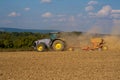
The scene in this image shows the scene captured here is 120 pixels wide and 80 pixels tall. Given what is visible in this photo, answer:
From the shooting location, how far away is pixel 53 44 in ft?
90.1

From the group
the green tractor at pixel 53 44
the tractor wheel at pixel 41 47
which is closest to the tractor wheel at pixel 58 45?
the green tractor at pixel 53 44

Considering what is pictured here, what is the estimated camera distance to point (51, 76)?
13.1 metres

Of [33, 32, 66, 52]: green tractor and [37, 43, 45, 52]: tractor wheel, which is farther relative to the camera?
[37, 43, 45, 52]: tractor wheel

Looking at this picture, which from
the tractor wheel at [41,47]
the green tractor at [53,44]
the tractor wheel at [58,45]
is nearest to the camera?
the tractor wheel at [58,45]

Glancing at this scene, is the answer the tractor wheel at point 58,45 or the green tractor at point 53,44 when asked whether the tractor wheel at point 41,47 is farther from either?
the tractor wheel at point 58,45

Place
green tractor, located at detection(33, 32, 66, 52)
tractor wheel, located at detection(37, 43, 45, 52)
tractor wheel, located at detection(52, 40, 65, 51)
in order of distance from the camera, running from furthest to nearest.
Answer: tractor wheel, located at detection(37, 43, 45, 52) → green tractor, located at detection(33, 32, 66, 52) → tractor wheel, located at detection(52, 40, 65, 51)

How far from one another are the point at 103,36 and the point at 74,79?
17.5 meters

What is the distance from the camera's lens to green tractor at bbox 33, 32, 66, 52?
89.9ft

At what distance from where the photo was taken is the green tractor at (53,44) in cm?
2739

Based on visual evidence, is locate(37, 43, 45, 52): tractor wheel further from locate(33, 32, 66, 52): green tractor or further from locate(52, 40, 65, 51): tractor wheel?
locate(52, 40, 65, 51): tractor wheel

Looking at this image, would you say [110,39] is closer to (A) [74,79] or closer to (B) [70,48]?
(B) [70,48]

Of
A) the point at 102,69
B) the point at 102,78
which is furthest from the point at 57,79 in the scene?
the point at 102,69

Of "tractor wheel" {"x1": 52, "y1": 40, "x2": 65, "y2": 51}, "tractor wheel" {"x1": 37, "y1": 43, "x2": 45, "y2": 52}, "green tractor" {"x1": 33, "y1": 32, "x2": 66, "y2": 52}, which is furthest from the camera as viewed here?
"tractor wheel" {"x1": 37, "y1": 43, "x2": 45, "y2": 52}

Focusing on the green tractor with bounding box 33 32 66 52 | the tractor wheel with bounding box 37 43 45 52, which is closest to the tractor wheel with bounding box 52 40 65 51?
the green tractor with bounding box 33 32 66 52
